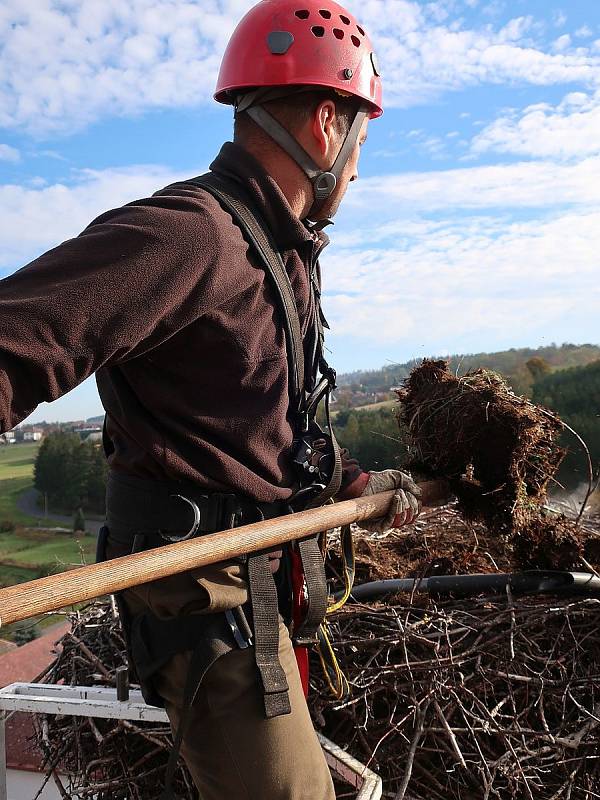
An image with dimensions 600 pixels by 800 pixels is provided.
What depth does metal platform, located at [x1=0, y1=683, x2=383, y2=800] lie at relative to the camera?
2979 mm

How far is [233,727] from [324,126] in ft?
6.75

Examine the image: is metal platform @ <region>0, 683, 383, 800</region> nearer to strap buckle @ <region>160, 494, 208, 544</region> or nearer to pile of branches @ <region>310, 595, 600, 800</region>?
pile of branches @ <region>310, 595, 600, 800</region>

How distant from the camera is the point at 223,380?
2260 millimetres

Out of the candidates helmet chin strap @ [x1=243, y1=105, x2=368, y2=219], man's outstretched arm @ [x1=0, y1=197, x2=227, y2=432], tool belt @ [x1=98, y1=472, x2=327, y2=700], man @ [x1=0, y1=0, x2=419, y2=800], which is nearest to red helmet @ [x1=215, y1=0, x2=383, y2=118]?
man @ [x1=0, y1=0, x2=419, y2=800]

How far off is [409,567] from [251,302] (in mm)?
2828

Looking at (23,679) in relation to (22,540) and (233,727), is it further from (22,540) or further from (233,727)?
(22,540)

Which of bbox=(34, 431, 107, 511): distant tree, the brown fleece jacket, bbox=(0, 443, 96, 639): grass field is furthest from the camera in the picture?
bbox=(0, 443, 96, 639): grass field

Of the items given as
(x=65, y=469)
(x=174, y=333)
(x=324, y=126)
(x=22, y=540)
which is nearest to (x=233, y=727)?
(x=174, y=333)

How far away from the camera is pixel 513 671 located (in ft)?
11.1

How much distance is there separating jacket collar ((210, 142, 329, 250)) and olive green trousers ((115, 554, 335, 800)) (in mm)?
1108

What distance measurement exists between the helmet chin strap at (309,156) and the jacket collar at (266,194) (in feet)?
0.52

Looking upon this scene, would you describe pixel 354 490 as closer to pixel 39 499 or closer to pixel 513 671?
pixel 513 671

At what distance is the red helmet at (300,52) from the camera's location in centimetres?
270

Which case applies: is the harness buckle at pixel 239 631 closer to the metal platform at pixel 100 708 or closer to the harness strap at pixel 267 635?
the harness strap at pixel 267 635
